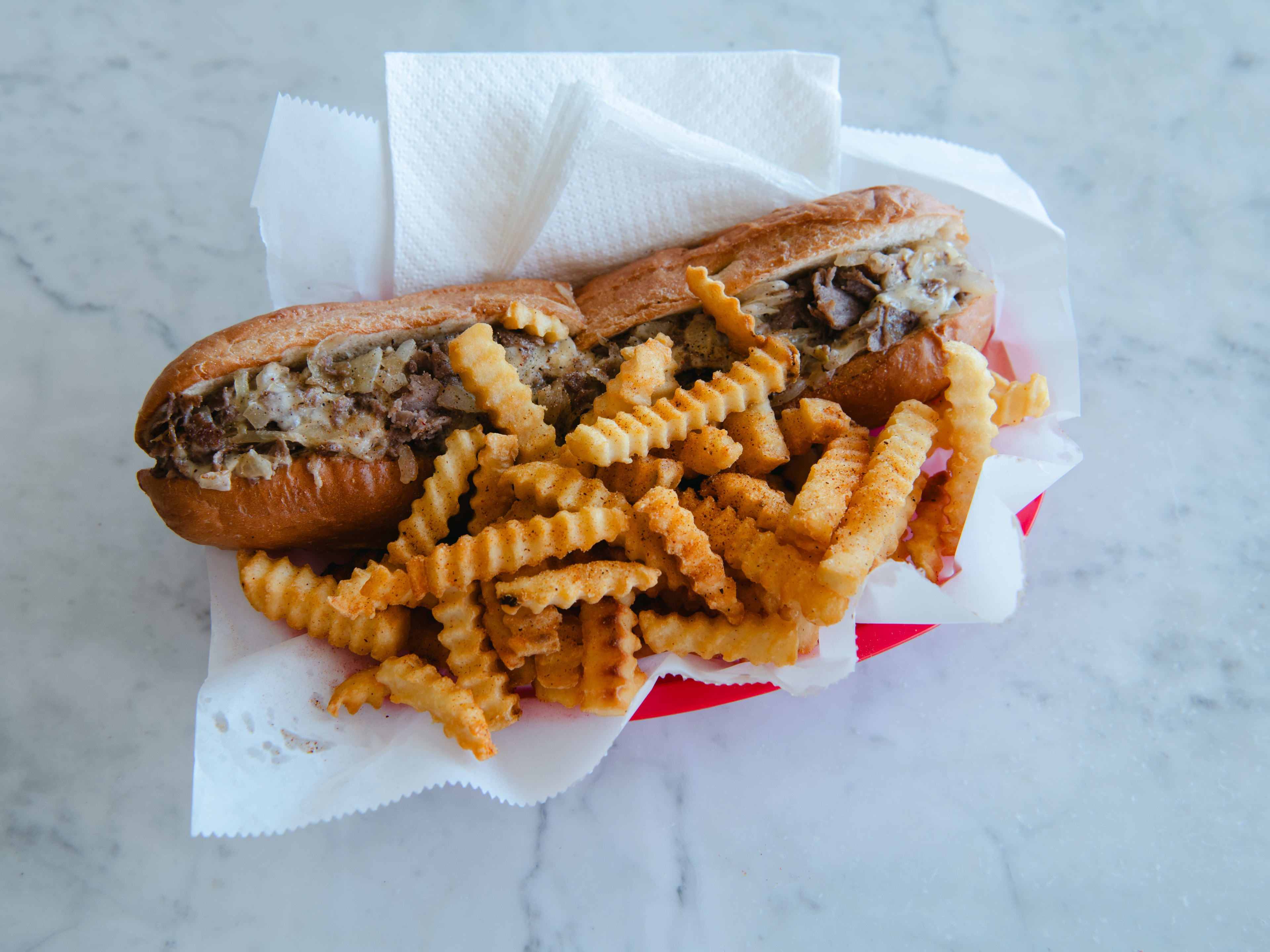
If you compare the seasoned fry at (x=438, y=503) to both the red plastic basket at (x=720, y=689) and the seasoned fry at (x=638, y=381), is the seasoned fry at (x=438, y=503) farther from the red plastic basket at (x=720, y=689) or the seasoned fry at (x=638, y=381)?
the red plastic basket at (x=720, y=689)

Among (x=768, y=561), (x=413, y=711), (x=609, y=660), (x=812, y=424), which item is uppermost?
(x=812, y=424)

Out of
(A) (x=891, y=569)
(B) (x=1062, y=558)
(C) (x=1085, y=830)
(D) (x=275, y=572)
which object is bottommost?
(C) (x=1085, y=830)

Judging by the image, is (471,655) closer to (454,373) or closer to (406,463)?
(406,463)

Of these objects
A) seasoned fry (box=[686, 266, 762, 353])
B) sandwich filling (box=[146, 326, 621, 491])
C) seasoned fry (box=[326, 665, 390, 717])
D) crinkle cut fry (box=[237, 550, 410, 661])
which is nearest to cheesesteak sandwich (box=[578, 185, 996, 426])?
seasoned fry (box=[686, 266, 762, 353])

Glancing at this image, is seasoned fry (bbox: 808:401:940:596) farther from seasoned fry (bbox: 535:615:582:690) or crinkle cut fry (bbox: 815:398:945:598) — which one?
seasoned fry (bbox: 535:615:582:690)

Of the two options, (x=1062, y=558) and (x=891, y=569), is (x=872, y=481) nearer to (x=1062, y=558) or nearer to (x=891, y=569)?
(x=891, y=569)

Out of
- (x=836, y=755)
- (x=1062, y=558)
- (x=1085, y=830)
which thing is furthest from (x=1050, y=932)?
(x=1062, y=558)

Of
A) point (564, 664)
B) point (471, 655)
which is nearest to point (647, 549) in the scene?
point (564, 664)
